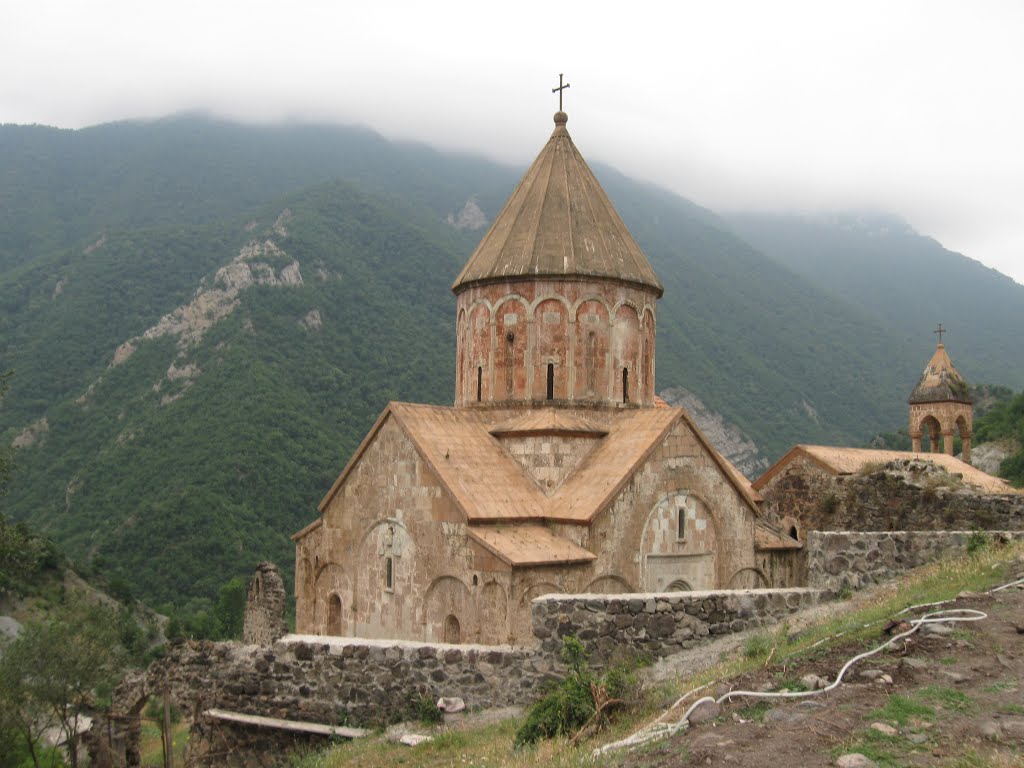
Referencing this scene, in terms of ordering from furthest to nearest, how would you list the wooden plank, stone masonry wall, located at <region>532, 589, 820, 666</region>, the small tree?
the small tree → the wooden plank → stone masonry wall, located at <region>532, 589, 820, 666</region>

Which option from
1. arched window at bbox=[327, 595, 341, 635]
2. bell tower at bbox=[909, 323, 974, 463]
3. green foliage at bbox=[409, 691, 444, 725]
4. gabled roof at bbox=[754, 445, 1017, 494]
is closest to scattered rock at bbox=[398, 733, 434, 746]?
green foliage at bbox=[409, 691, 444, 725]

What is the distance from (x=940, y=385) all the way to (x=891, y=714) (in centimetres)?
2293

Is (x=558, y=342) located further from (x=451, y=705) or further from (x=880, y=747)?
(x=880, y=747)

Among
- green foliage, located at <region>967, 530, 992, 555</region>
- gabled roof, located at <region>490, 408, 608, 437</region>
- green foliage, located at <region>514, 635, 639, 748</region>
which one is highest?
gabled roof, located at <region>490, 408, 608, 437</region>

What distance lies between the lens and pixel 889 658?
4645 mm

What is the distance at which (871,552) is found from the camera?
8.05m

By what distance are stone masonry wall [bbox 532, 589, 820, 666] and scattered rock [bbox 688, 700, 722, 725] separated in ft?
7.26

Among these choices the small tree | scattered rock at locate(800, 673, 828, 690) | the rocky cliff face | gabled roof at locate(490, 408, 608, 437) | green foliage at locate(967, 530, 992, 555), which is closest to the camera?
scattered rock at locate(800, 673, 828, 690)

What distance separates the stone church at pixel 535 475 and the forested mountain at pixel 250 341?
68.3 feet

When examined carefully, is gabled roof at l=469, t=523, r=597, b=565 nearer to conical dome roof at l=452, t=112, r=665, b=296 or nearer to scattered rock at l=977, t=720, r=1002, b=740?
conical dome roof at l=452, t=112, r=665, b=296

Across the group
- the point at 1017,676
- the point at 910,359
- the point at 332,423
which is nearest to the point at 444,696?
the point at 1017,676

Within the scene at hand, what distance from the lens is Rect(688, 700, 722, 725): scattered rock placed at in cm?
427

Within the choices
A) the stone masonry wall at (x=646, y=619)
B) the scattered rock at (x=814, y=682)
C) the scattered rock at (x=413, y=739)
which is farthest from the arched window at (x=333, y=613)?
the scattered rock at (x=814, y=682)

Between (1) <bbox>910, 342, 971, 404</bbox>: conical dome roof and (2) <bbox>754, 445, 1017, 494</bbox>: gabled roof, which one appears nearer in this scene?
(2) <bbox>754, 445, 1017, 494</bbox>: gabled roof
